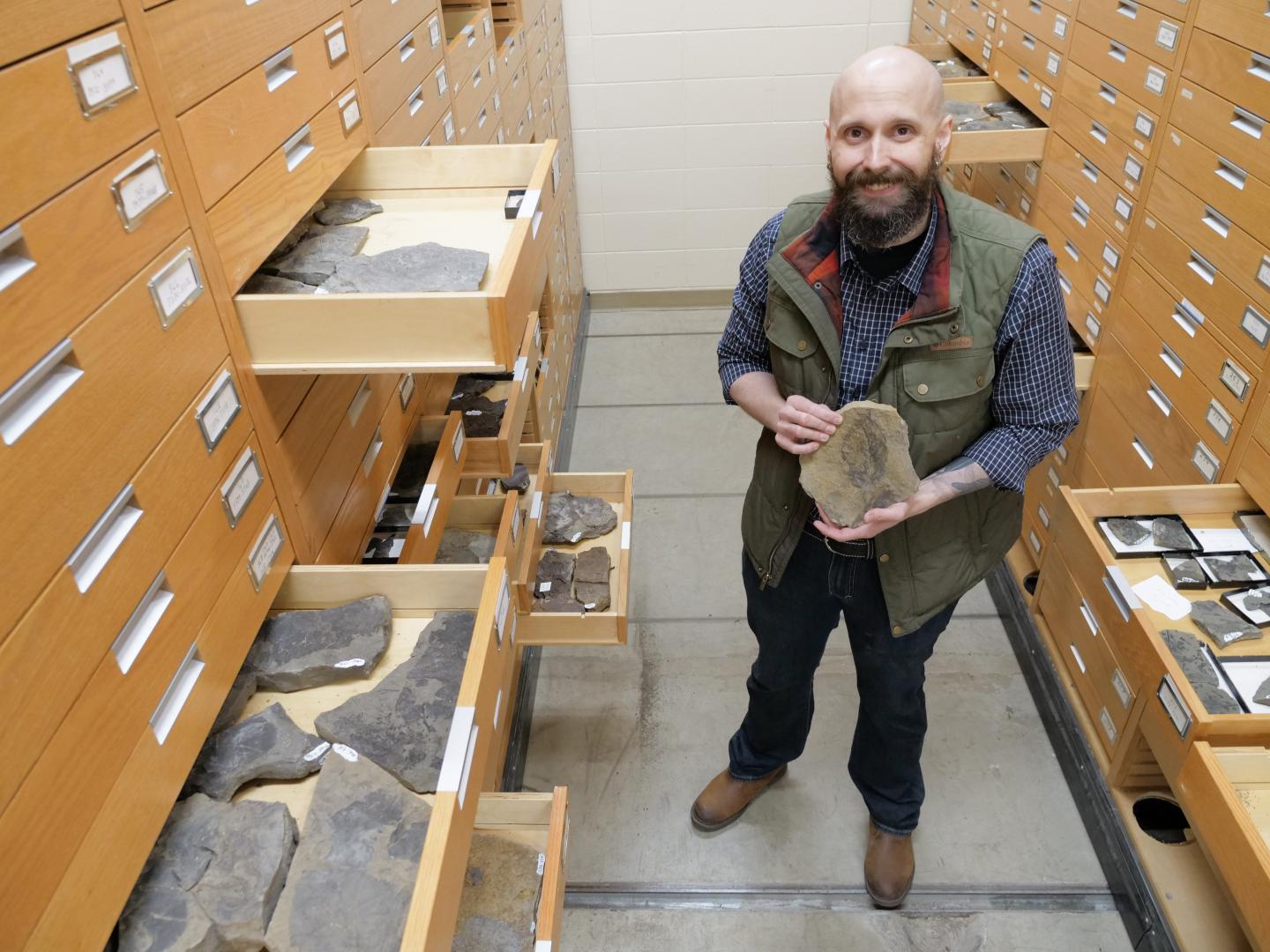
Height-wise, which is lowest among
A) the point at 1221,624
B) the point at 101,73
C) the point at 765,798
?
the point at 765,798

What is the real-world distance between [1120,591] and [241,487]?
5.73ft

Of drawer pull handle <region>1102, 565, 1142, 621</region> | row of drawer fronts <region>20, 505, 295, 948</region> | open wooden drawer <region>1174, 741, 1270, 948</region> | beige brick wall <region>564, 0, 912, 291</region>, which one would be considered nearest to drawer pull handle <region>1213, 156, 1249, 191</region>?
drawer pull handle <region>1102, 565, 1142, 621</region>

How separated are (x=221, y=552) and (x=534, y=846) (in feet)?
2.78

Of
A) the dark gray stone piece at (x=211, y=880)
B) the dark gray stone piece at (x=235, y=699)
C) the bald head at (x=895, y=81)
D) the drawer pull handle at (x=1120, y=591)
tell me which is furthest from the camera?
the drawer pull handle at (x=1120, y=591)

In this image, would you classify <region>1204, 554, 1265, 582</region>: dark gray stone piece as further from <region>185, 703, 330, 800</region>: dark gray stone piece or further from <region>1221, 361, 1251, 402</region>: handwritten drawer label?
<region>185, 703, 330, 800</region>: dark gray stone piece

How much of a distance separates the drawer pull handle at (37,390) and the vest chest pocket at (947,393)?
4.14 ft

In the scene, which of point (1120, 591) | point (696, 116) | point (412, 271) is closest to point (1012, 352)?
point (1120, 591)

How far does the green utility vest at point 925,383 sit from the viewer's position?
154 cm

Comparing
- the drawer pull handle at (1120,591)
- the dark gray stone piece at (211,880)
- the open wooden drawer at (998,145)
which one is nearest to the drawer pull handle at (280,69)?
the dark gray stone piece at (211,880)

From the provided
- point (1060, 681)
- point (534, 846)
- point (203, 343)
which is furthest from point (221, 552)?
point (1060, 681)

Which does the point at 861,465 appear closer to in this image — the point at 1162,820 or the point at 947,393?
the point at 947,393

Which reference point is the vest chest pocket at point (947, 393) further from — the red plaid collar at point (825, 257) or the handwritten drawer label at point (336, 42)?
the handwritten drawer label at point (336, 42)

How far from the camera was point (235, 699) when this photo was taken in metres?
1.37

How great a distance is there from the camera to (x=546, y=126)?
4.22m
